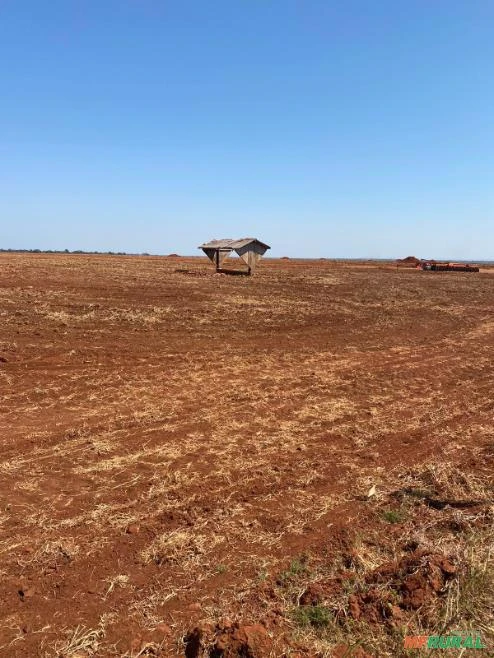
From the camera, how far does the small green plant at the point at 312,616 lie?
2.96m

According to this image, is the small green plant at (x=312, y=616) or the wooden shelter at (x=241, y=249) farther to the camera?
the wooden shelter at (x=241, y=249)

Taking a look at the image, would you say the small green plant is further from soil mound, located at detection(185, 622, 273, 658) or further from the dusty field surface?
soil mound, located at detection(185, 622, 273, 658)

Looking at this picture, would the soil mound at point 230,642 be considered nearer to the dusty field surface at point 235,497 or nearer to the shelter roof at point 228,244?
the dusty field surface at point 235,497

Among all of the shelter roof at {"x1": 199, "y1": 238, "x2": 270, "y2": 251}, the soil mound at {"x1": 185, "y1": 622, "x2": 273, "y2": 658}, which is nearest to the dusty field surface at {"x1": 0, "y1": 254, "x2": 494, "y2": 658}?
the soil mound at {"x1": 185, "y1": 622, "x2": 273, "y2": 658}

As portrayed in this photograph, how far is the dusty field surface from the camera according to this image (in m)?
2.99

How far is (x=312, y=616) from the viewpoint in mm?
3021

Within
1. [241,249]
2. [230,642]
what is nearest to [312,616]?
[230,642]

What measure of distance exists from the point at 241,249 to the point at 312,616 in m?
26.0

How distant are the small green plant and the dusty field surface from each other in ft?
0.05

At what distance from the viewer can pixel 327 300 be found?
20.1 m

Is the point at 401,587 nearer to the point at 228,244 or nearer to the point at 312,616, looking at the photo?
the point at 312,616

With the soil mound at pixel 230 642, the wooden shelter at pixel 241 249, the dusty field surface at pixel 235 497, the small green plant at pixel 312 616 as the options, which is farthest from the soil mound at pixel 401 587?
the wooden shelter at pixel 241 249

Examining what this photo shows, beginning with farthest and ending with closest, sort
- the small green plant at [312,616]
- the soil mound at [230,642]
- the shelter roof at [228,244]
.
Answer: the shelter roof at [228,244] < the small green plant at [312,616] < the soil mound at [230,642]

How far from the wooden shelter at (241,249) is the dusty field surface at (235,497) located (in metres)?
17.5
